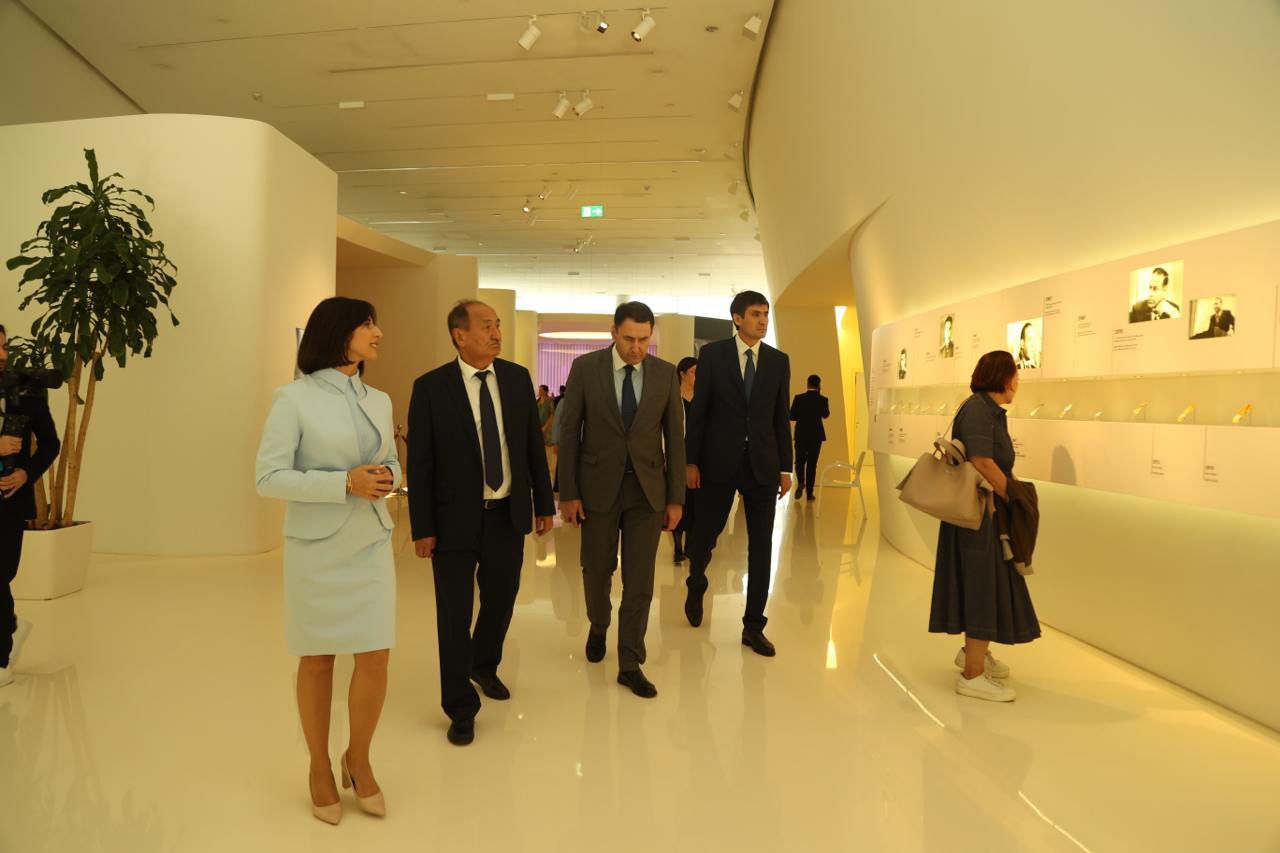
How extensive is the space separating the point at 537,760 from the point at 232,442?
497 cm

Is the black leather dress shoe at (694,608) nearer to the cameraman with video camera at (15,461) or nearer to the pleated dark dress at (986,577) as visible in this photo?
the pleated dark dress at (986,577)

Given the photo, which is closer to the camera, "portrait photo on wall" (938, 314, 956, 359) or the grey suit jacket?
the grey suit jacket

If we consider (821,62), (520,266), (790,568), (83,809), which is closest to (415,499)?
(83,809)

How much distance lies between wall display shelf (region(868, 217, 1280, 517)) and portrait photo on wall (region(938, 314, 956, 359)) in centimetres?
20

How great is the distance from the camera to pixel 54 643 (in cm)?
442

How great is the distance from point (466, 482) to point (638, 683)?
3.98 ft

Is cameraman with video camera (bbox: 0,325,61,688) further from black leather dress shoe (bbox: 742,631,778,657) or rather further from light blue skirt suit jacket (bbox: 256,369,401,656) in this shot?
black leather dress shoe (bbox: 742,631,778,657)

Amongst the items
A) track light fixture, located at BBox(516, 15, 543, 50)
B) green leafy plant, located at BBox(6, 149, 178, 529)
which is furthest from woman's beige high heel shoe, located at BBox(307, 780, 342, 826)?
track light fixture, located at BBox(516, 15, 543, 50)

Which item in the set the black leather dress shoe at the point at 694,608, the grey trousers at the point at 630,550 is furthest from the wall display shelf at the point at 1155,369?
the grey trousers at the point at 630,550

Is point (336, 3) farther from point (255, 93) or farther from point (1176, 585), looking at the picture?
point (1176, 585)

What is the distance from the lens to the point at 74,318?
18.9 ft

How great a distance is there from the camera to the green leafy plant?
5.75 meters

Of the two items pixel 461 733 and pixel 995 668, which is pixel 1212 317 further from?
pixel 461 733

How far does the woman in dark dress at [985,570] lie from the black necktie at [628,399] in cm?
141
